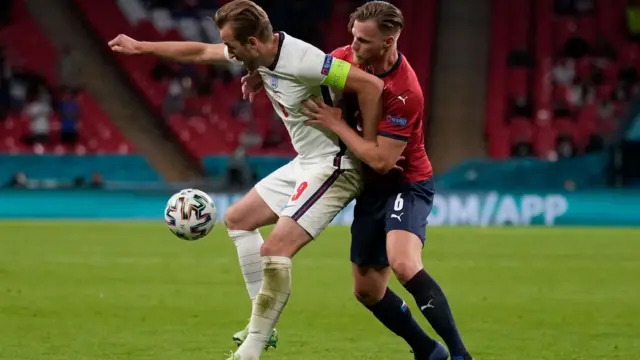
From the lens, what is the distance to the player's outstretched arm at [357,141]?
5.31 m

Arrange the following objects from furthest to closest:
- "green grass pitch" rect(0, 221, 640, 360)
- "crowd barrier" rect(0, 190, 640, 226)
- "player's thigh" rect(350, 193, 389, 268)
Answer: "crowd barrier" rect(0, 190, 640, 226), "green grass pitch" rect(0, 221, 640, 360), "player's thigh" rect(350, 193, 389, 268)

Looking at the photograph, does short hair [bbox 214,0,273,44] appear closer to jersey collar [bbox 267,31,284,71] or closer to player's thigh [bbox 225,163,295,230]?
jersey collar [bbox 267,31,284,71]

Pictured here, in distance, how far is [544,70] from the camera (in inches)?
910

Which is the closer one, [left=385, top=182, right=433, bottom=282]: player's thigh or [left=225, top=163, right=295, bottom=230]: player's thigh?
[left=385, top=182, right=433, bottom=282]: player's thigh

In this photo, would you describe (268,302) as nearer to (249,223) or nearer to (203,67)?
(249,223)

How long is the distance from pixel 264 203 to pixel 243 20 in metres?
1.03

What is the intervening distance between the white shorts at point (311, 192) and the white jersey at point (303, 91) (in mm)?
62

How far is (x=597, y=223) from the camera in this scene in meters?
17.6

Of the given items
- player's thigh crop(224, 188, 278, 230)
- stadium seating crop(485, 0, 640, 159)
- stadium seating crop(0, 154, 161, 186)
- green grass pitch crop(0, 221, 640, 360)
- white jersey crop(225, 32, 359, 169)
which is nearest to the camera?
white jersey crop(225, 32, 359, 169)

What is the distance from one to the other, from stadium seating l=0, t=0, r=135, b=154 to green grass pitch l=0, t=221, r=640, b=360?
23.1 feet

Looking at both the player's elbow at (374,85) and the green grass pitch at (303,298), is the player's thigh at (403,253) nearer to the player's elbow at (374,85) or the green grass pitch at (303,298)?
the player's elbow at (374,85)

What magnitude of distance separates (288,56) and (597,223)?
13.1 meters

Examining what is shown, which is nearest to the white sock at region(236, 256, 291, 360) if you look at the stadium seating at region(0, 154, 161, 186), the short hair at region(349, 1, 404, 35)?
the short hair at region(349, 1, 404, 35)

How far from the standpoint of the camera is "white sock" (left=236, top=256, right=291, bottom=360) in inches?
203
